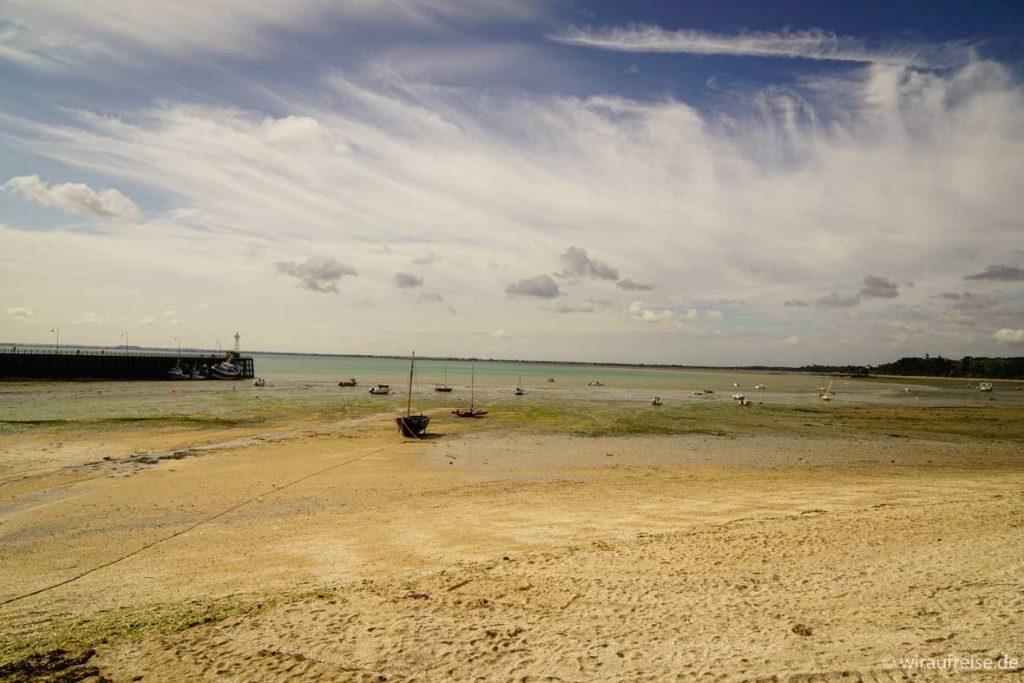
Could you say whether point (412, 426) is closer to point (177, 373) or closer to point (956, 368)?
point (177, 373)

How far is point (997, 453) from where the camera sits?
27359 millimetres

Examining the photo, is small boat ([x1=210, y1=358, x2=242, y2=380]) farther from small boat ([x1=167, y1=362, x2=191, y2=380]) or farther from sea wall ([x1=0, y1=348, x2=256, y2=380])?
small boat ([x1=167, y1=362, x2=191, y2=380])

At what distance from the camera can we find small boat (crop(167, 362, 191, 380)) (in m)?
78.8

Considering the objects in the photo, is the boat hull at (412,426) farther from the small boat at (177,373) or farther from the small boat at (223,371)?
the small boat at (223,371)

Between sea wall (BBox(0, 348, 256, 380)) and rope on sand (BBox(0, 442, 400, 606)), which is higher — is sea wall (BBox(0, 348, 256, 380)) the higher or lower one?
the higher one

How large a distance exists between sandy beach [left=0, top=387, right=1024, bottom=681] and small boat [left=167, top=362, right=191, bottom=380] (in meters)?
68.7

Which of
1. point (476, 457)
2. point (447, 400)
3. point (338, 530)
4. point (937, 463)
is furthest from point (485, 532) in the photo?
point (447, 400)

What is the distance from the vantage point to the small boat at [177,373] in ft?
259

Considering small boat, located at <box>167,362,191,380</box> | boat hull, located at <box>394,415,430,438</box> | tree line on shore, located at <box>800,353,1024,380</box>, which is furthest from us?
tree line on shore, located at <box>800,353,1024,380</box>

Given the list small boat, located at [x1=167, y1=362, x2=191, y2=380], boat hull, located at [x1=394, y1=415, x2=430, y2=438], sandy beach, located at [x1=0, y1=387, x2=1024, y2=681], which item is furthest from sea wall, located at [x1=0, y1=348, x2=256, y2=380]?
sandy beach, located at [x1=0, y1=387, x2=1024, y2=681]

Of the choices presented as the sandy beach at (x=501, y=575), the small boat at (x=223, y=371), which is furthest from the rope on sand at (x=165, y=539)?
the small boat at (x=223, y=371)

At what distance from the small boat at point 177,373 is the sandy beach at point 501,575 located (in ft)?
225

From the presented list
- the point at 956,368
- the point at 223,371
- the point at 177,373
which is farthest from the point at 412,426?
the point at 956,368

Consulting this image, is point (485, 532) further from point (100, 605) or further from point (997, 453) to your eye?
point (997, 453)
